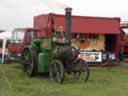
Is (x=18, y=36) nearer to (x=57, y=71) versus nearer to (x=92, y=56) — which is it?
(x=92, y=56)

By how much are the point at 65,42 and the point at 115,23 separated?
933 centimetres

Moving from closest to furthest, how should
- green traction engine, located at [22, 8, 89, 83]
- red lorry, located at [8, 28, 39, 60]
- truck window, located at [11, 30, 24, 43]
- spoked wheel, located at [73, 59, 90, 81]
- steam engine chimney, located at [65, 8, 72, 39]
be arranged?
green traction engine, located at [22, 8, 89, 83]
spoked wheel, located at [73, 59, 90, 81]
steam engine chimney, located at [65, 8, 72, 39]
red lorry, located at [8, 28, 39, 60]
truck window, located at [11, 30, 24, 43]

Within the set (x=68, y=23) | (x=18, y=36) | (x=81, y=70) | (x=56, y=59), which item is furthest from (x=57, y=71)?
(x=18, y=36)

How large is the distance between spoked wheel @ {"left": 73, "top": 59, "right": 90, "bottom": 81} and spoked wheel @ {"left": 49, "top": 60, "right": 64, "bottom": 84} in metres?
0.56

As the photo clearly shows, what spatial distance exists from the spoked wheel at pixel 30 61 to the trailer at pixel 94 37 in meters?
5.70

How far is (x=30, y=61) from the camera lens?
14945mm

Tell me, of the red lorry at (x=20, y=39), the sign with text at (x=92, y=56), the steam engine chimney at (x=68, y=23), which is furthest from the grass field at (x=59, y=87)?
the sign with text at (x=92, y=56)

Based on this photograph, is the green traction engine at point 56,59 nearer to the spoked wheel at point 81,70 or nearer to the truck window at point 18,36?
the spoked wheel at point 81,70

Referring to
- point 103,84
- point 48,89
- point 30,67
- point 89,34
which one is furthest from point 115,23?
point 48,89

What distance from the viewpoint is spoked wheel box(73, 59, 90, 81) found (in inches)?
530

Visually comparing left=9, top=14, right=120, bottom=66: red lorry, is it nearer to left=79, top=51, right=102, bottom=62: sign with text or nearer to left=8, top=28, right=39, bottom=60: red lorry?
left=79, top=51, right=102, bottom=62: sign with text

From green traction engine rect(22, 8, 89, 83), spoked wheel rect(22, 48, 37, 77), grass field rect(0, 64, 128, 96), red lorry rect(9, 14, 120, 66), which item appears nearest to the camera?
grass field rect(0, 64, 128, 96)

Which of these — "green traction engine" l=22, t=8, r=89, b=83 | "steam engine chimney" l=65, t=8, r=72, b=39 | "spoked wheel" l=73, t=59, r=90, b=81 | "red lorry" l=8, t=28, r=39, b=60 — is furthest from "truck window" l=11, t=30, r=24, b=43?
"spoked wheel" l=73, t=59, r=90, b=81

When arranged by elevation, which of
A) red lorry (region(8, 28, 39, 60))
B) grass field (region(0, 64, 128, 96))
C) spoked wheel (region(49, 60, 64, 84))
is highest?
red lorry (region(8, 28, 39, 60))
